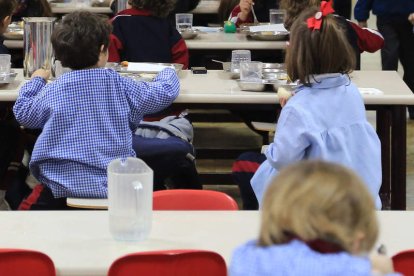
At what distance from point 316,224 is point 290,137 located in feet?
5.30

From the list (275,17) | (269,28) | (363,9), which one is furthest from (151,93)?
(363,9)

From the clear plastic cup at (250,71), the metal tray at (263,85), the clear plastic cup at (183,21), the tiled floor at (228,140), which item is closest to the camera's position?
the metal tray at (263,85)

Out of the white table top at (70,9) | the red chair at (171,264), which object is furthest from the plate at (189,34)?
the red chair at (171,264)

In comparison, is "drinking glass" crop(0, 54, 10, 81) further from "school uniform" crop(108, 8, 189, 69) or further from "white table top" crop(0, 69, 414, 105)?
"school uniform" crop(108, 8, 189, 69)

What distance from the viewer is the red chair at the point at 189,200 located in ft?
10.6

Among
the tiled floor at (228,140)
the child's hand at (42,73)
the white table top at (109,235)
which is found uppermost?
the child's hand at (42,73)

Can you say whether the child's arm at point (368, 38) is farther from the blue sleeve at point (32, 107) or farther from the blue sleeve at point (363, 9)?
the blue sleeve at point (363, 9)

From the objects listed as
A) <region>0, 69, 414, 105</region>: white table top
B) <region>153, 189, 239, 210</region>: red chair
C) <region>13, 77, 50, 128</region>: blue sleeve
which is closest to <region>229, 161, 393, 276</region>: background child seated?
<region>153, 189, 239, 210</region>: red chair

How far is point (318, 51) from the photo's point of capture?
3434 mm

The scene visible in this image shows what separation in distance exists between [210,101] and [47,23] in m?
0.94

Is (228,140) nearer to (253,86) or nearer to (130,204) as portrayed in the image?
(253,86)

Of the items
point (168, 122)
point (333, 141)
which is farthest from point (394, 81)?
point (333, 141)

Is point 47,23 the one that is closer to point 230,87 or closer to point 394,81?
point 230,87

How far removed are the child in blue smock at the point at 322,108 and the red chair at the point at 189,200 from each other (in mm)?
308
